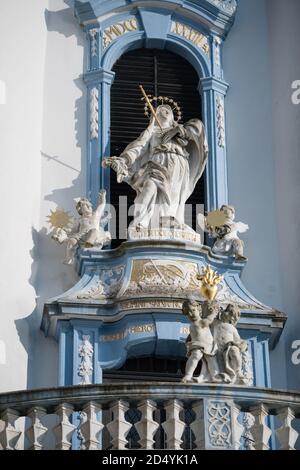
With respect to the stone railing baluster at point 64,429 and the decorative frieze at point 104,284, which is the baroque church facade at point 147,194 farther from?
the stone railing baluster at point 64,429

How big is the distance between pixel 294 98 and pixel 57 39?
9.16 ft

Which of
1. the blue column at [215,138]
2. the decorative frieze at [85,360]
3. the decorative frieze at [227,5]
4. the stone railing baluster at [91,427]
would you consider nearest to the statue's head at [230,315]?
the stone railing baluster at [91,427]

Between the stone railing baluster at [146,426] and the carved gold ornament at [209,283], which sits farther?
the carved gold ornament at [209,283]

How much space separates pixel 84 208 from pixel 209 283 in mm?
2437

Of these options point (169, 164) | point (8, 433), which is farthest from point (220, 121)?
point (8, 433)

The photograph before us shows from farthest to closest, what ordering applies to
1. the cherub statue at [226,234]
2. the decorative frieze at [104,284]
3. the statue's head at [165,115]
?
the statue's head at [165,115]
the cherub statue at [226,234]
the decorative frieze at [104,284]

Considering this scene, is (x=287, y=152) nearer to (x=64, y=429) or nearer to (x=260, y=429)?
(x=260, y=429)

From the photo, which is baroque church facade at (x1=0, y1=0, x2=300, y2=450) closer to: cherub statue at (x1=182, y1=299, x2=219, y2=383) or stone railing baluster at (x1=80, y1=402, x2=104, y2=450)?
cherub statue at (x1=182, y1=299, x2=219, y2=383)

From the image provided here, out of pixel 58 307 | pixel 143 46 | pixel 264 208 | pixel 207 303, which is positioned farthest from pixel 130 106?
pixel 207 303

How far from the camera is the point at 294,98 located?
1683cm

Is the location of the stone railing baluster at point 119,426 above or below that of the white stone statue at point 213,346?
below

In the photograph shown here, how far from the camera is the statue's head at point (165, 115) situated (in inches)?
644

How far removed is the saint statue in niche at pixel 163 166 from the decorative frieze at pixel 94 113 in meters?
0.57

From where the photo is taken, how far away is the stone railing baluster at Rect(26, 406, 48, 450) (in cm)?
1207
